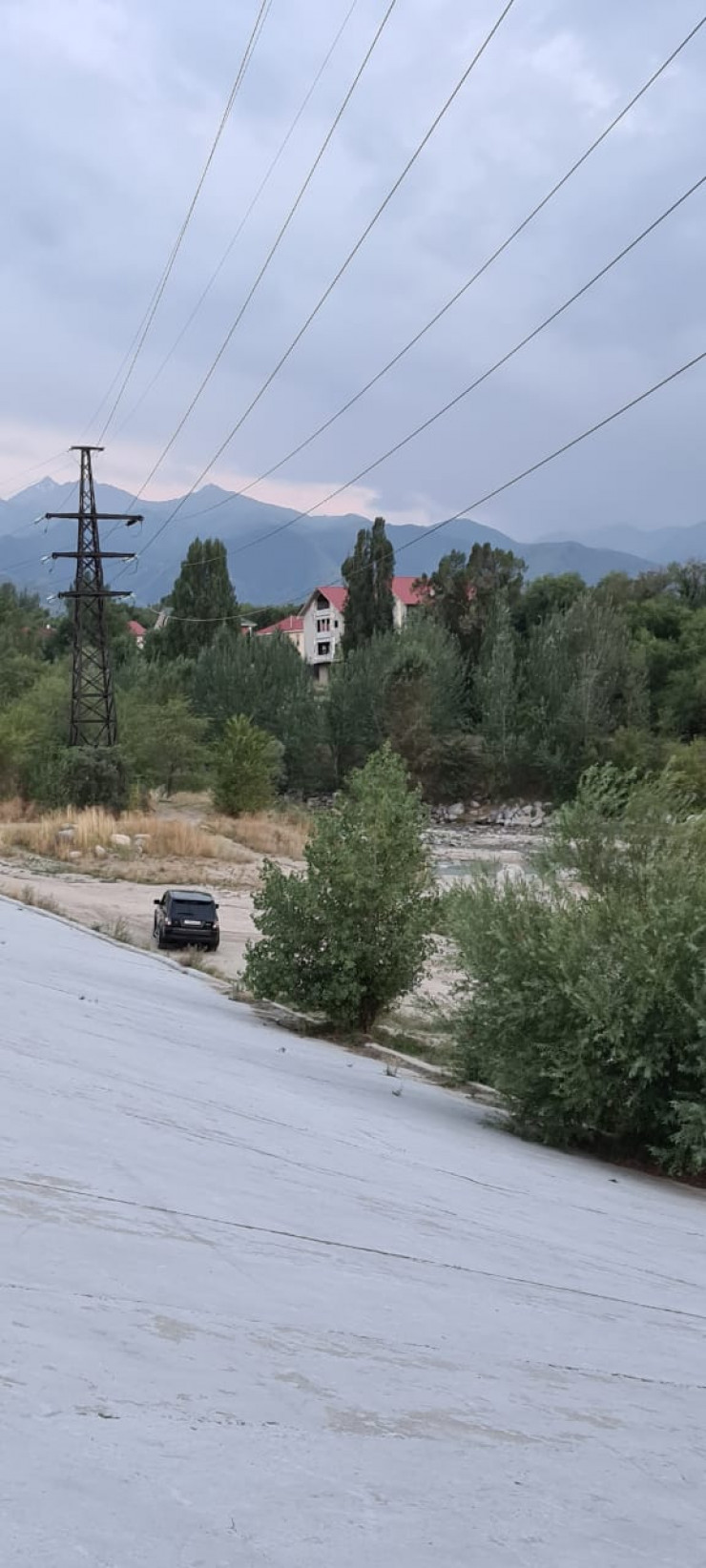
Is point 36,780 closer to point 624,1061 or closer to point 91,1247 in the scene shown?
point 624,1061

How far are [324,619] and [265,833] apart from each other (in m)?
66.2

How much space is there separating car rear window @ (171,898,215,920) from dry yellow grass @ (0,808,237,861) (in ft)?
52.4

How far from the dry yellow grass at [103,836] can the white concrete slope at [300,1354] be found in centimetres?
3498

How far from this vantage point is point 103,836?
44625mm

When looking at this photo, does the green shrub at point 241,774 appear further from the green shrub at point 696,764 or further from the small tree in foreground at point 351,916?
the small tree in foreground at point 351,916

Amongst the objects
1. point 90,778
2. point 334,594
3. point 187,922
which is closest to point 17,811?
point 90,778

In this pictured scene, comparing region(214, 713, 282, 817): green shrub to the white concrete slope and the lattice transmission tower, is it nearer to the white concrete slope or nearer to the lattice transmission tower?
the lattice transmission tower

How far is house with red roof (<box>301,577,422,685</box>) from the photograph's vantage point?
4407 inches

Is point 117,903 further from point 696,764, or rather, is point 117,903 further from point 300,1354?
point 696,764

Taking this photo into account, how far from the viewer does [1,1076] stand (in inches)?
261

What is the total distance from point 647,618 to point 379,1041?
71147 mm

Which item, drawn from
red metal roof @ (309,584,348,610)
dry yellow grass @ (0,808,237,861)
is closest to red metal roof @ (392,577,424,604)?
red metal roof @ (309,584,348,610)

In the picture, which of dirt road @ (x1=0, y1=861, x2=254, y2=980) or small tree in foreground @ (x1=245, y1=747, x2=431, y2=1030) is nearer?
small tree in foreground @ (x1=245, y1=747, x2=431, y2=1030)

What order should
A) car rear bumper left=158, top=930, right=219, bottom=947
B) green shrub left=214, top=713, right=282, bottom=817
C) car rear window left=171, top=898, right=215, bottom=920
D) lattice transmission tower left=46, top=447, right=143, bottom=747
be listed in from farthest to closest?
1. green shrub left=214, top=713, right=282, bottom=817
2. lattice transmission tower left=46, top=447, right=143, bottom=747
3. car rear window left=171, top=898, right=215, bottom=920
4. car rear bumper left=158, top=930, right=219, bottom=947
